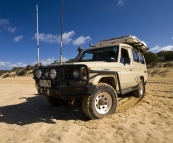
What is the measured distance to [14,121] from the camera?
389cm

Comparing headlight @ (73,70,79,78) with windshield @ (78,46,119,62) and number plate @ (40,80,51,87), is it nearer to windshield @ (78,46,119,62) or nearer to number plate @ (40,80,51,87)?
number plate @ (40,80,51,87)

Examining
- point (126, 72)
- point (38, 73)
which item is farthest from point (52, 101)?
point (126, 72)

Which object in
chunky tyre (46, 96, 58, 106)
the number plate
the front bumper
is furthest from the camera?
chunky tyre (46, 96, 58, 106)

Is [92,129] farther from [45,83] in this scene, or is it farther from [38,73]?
[38,73]

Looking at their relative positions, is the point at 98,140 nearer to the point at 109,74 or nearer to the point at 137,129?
the point at 137,129

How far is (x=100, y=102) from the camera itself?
152 inches

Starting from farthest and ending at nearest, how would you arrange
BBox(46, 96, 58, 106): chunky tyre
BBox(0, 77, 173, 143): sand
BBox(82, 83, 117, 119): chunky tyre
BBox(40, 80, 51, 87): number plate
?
1. BBox(46, 96, 58, 106): chunky tyre
2. BBox(40, 80, 51, 87): number plate
3. BBox(82, 83, 117, 119): chunky tyre
4. BBox(0, 77, 173, 143): sand

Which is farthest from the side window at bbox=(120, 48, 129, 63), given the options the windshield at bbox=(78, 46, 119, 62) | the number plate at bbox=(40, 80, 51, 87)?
the number plate at bbox=(40, 80, 51, 87)

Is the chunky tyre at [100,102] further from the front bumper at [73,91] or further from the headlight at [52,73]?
the headlight at [52,73]

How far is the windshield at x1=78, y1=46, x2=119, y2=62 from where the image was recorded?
469 cm

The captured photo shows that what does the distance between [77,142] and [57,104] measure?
2826 millimetres

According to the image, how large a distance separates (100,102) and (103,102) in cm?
9

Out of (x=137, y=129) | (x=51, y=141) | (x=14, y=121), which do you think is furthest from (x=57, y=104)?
(x=137, y=129)

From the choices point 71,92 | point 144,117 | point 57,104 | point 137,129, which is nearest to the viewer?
point 137,129
